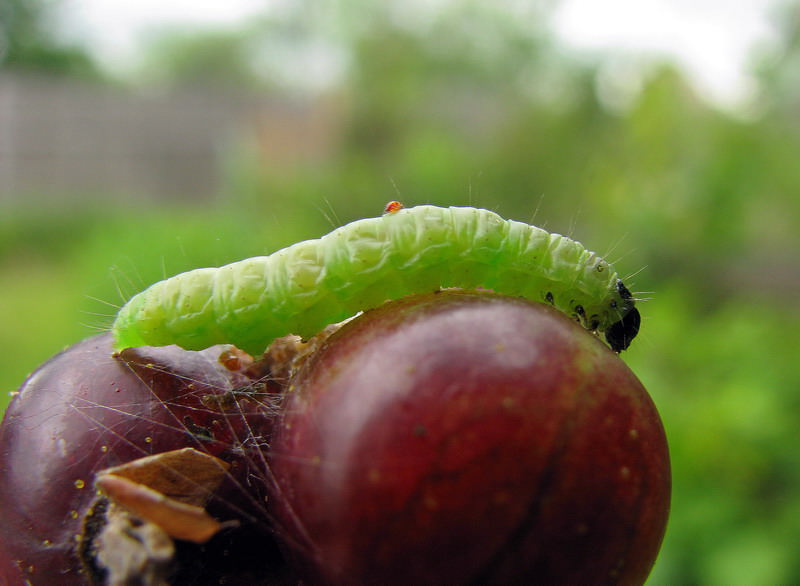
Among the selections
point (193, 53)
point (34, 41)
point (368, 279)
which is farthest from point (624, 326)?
point (193, 53)

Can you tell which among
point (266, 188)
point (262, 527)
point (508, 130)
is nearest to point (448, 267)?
point (262, 527)

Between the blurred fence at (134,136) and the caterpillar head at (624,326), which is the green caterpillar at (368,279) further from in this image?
the blurred fence at (134,136)

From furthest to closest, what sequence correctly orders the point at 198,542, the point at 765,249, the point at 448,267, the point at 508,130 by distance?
1. the point at 508,130
2. the point at 765,249
3. the point at 448,267
4. the point at 198,542

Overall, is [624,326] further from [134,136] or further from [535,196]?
[134,136]

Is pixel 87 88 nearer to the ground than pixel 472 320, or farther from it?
nearer to the ground

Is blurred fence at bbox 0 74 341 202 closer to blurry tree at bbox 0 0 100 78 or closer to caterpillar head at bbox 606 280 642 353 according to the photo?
blurry tree at bbox 0 0 100 78

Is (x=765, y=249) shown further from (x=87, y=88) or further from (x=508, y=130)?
(x=87, y=88)
